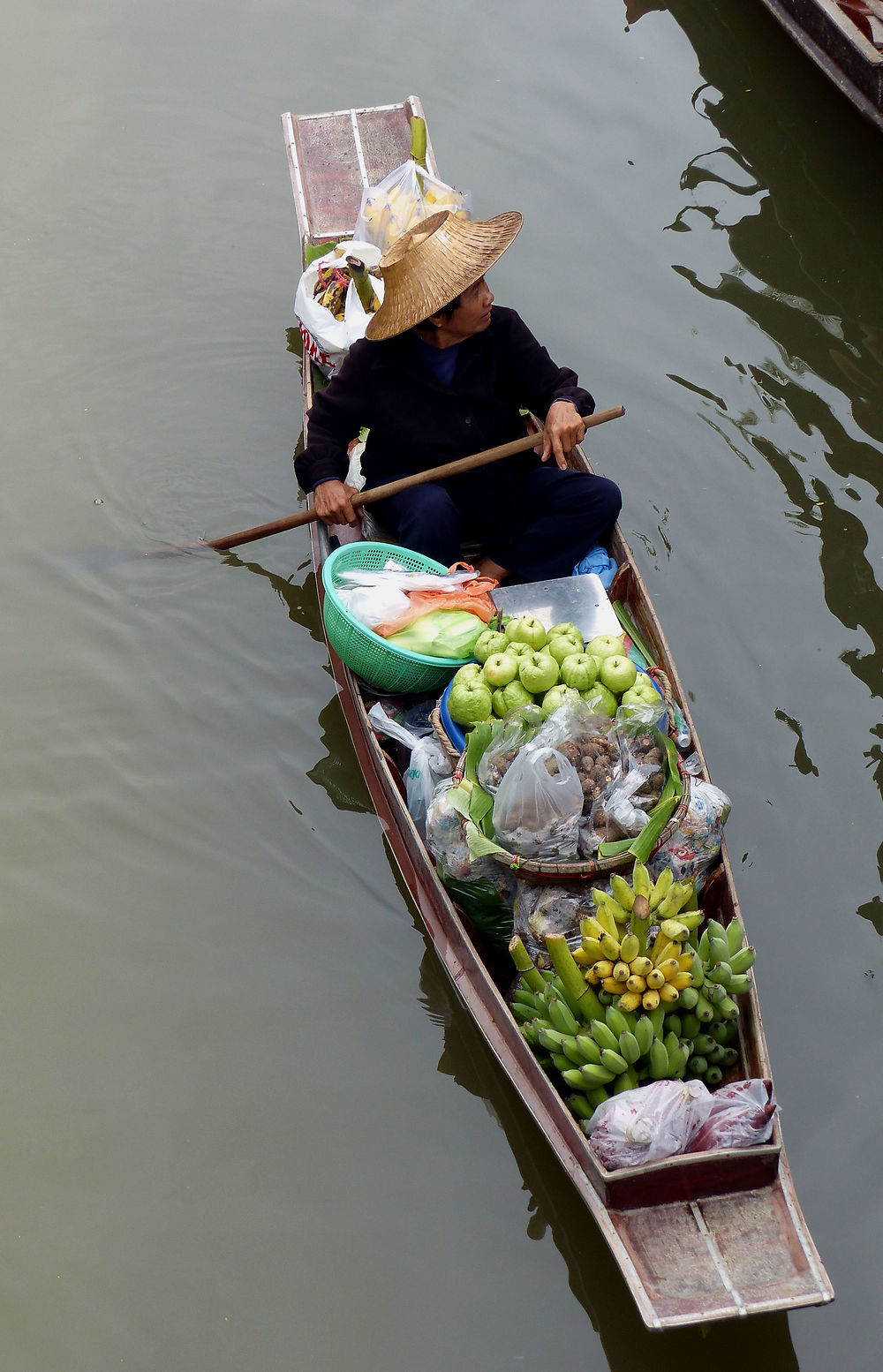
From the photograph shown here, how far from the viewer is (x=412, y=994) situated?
11.9 ft

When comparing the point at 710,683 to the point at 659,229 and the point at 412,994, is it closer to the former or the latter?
the point at 412,994

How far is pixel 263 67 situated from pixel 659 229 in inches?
113

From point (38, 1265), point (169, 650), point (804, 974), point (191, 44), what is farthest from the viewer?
point (191, 44)

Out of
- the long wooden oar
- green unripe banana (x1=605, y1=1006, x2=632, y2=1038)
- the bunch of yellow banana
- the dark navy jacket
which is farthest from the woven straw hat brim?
green unripe banana (x1=605, y1=1006, x2=632, y2=1038)

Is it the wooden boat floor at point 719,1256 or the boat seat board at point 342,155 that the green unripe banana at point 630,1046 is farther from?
the boat seat board at point 342,155

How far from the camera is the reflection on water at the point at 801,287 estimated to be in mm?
4902

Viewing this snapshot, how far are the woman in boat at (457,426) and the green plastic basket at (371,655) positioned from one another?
318mm

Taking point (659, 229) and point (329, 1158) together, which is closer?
point (329, 1158)

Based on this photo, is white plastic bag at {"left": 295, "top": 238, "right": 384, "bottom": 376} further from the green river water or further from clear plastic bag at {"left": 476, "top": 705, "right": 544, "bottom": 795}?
clear plastic bag at {"left": 476, "top": 705, "right": 544, "bottom": 795}

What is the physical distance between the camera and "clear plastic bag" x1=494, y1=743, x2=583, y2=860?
280 centimetres

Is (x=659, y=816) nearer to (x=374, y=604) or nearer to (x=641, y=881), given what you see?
(x=641, y=881)

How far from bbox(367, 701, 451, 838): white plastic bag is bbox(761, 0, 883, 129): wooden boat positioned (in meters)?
4.79

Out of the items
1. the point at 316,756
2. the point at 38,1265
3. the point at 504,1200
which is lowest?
the point at 38,1265

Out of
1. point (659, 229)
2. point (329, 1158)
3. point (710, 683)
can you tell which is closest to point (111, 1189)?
point (329, 1158)
